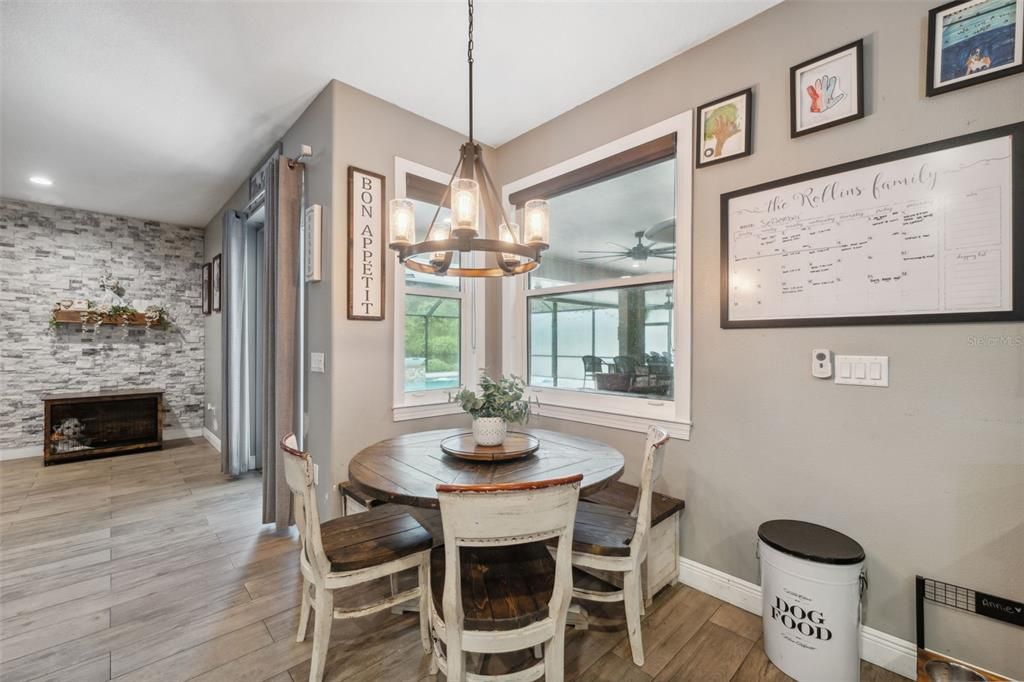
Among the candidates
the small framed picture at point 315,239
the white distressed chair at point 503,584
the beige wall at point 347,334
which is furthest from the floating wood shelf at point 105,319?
the white distressed chair at point 503,584

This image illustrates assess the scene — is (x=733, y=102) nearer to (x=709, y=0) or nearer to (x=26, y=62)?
(x=709, y=0)

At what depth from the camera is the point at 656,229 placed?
8.43 ft

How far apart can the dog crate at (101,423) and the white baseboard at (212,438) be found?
498 mm

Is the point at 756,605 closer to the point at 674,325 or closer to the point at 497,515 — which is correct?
the point at 674,325

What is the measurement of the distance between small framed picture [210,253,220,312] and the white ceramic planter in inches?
185

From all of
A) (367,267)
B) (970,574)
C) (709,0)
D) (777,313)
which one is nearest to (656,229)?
(777,313)

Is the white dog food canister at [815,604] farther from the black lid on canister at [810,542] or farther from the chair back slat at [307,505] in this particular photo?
the chair back slat at [307,505]

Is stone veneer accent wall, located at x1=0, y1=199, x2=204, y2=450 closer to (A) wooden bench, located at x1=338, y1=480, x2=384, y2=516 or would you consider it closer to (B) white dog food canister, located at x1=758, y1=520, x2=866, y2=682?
(A) wooden bench, located at x1=338, y1=480, x2=384, y2=516

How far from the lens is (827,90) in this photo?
182 cm

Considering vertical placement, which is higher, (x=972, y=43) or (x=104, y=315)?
(x=972, y=43)

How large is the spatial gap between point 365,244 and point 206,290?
424 centimetres

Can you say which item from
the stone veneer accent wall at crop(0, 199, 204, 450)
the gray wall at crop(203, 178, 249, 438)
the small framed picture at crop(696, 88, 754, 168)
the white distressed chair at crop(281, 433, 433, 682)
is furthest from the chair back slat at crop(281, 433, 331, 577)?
the stone veneer accent wall at crop(0, 199, 204, 450)

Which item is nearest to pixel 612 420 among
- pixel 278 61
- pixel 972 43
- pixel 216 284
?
pixel 972 43

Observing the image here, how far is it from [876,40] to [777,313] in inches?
44.9
